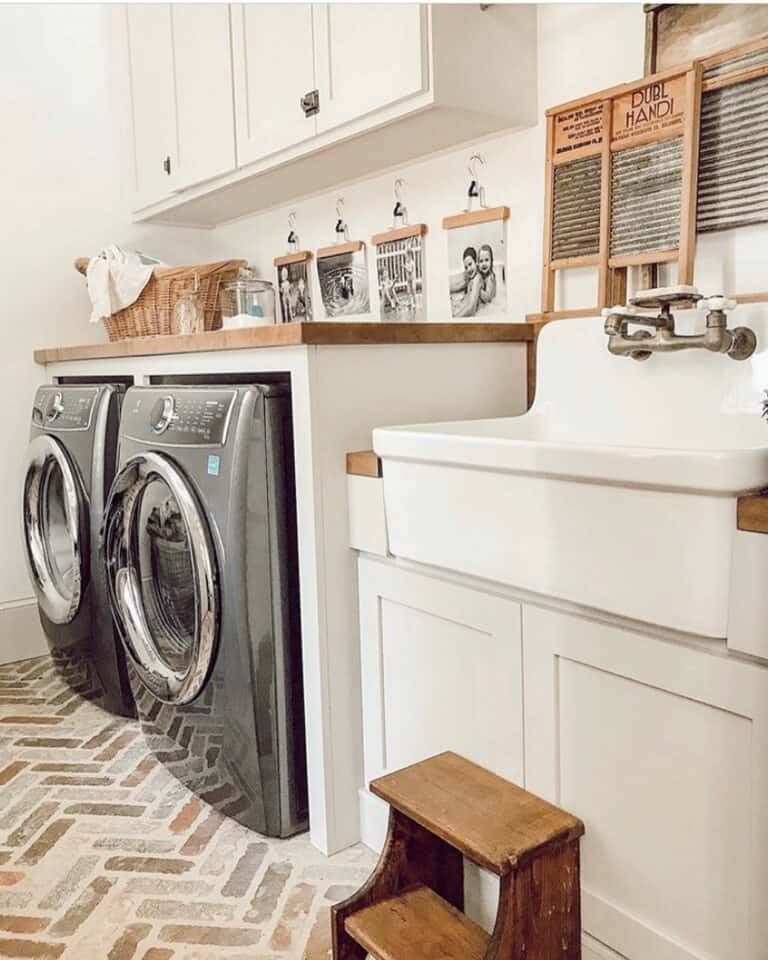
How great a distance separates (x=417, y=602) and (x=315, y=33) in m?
1.59

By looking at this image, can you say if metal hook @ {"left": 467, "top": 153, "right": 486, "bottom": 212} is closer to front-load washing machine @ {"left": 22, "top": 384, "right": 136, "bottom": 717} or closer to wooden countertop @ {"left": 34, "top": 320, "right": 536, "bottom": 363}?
wooden countertop @ {"left": 34, "top": 320, "right": 536, "bottom": 363}

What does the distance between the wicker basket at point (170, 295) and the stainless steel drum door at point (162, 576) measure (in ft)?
2.95

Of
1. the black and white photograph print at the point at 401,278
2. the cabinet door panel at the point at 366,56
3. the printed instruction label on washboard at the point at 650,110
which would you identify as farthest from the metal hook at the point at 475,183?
the printed instruction label on washboard at the point at 650,110

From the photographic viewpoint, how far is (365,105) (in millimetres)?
2100

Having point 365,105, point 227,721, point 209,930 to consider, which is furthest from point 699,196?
point 209,930

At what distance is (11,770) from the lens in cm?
228

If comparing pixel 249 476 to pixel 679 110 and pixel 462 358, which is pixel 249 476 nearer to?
pixel 462 358

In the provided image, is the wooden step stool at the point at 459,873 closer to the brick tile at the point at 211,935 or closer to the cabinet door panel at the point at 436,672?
the cabinet door panel at the point at 436,672

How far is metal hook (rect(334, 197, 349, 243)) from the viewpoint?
9.13 feet

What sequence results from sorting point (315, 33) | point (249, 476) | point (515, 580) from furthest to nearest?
point (315, 33)
point (249, 476)
point (515, 580)

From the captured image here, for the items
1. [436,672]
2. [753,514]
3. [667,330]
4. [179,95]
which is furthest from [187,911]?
[179,95]

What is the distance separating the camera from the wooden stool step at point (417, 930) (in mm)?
1317

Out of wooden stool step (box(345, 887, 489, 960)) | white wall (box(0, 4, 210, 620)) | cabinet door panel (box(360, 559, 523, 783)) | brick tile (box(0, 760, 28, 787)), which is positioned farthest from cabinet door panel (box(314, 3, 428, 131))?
brick tile (box(0, 760, 28, 787))

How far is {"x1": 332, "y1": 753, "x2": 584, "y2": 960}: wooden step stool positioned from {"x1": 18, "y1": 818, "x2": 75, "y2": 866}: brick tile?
32.3 inches
